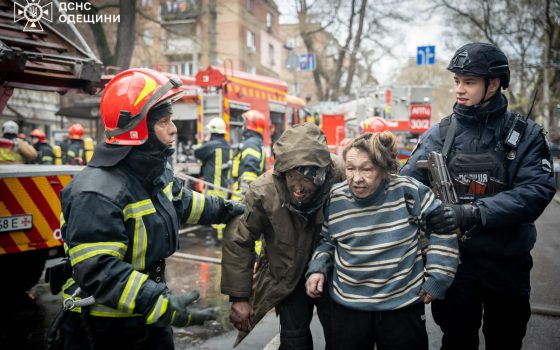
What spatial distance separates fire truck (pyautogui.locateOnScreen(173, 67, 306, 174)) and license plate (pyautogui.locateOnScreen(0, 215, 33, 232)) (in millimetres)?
5276

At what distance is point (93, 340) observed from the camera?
7.11 ft

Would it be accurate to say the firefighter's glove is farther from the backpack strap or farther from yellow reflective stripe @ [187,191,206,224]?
the backpack strap

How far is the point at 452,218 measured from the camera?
7.64 ft

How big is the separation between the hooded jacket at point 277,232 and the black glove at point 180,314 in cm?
67

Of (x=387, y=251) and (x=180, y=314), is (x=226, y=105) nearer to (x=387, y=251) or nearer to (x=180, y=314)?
(x=387, y=251)

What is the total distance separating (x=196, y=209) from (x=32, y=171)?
7.23ft

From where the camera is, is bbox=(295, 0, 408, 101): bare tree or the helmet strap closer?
the helmet strap

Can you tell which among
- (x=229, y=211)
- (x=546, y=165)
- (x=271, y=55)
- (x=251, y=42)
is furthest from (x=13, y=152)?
(x=271, y=55)

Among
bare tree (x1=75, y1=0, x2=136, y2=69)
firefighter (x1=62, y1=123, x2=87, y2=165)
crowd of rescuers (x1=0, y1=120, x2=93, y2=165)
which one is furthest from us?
bare tree (x1=75, y1=0, x2=136, y2=69)

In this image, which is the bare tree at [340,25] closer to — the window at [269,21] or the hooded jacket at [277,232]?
the window at [269,21]

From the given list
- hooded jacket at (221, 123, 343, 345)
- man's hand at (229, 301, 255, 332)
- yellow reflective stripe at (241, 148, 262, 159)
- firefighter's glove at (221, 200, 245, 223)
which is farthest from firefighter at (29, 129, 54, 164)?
man's hand at (229, 301, 255, 332)

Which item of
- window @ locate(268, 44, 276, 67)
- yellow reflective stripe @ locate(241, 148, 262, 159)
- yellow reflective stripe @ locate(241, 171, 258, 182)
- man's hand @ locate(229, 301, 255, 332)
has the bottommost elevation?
man's hand @ locate(229, 301, 255, 332)

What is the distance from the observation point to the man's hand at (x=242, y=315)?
2699mm

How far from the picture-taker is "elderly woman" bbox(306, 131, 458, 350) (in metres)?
2.34
